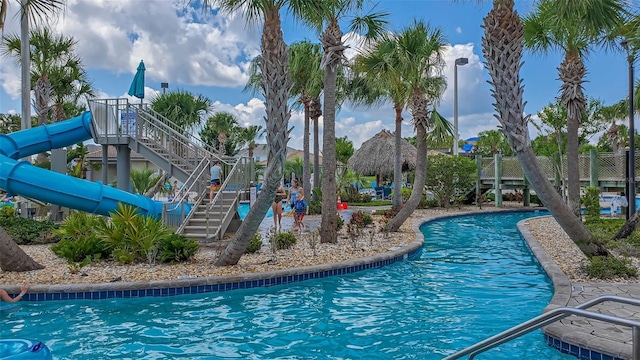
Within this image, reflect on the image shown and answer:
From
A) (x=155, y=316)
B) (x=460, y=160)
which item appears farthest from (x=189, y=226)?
(x=460, y=160)

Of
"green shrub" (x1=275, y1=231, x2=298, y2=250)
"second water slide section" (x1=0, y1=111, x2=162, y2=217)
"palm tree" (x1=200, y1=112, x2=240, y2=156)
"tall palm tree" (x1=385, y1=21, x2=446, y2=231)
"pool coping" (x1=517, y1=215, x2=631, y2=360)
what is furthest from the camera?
"palm tree" (x1=200, y1=112, x2=240, y2=156)

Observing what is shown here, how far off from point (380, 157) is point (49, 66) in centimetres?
1902

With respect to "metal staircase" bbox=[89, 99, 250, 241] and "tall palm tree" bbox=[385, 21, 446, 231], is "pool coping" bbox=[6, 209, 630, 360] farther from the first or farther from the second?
"tall palm tree" bbox=[385, 21, 446, 231]

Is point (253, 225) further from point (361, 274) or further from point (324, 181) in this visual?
point (324, 181)

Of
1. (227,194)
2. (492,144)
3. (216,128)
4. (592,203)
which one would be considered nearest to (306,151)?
(227,194)

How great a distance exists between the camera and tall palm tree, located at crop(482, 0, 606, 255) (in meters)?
8.52

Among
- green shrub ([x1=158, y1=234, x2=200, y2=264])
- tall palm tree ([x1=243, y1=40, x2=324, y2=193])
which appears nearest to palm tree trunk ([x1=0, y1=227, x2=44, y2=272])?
green shrub ([x1=158, y1=234, x2=200, y2=264])

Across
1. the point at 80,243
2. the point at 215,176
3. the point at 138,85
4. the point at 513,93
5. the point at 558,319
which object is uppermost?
the point at 138,85

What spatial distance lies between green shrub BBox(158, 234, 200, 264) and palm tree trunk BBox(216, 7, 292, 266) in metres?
1.52

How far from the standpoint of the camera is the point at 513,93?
28.2 ft

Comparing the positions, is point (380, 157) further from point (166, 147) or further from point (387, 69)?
point (166, 147)

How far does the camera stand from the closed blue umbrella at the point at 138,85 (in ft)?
51.4

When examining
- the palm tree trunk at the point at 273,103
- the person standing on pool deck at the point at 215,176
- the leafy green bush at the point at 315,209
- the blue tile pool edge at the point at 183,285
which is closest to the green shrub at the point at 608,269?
the blue tile pool edge at the point at 183,285

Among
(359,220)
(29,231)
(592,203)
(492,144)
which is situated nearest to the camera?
(29,231)
